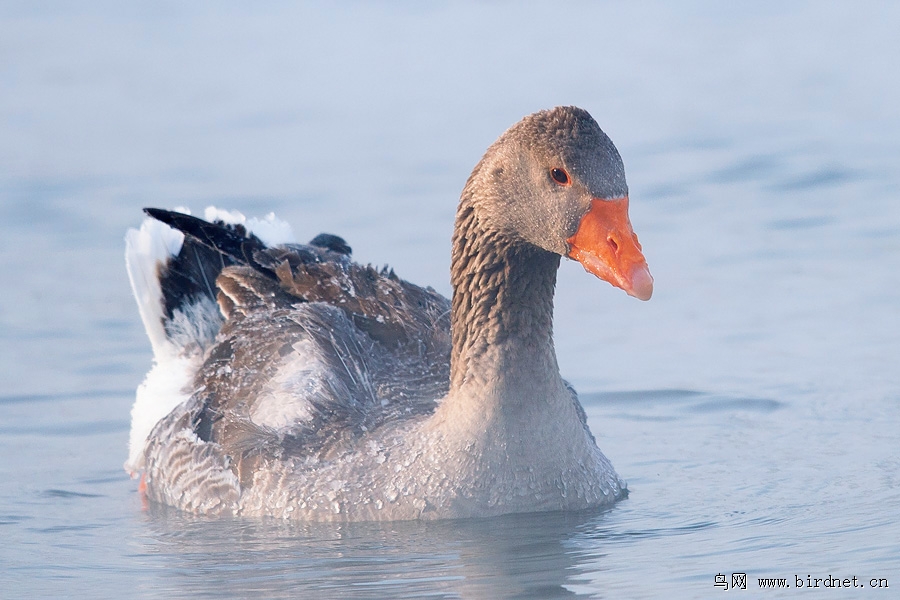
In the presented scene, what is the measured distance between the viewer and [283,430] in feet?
36.8

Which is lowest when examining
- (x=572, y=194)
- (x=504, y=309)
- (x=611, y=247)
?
(x=504, y=309)

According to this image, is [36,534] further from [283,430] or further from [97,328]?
[97,328]

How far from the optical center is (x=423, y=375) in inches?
463

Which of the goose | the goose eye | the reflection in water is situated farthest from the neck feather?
the reflection in water

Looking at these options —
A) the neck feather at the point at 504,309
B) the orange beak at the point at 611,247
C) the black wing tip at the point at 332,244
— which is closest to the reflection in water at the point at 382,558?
the neck feather at the point at 504,309

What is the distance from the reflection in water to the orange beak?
5.87 feet

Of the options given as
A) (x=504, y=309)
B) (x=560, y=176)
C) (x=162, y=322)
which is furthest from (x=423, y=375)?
(x=162, y=322)

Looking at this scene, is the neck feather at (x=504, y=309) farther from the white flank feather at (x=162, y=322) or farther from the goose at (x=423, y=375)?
the white flank feather at (x=162, y=322)

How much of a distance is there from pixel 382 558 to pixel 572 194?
2.59 meters

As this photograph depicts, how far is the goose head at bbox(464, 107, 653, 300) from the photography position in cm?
970

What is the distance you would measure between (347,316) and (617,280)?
10.5 ft

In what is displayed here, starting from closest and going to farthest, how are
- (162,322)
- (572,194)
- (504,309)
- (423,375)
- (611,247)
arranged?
(611,247), (572,194), (504,309), (423,375), (162,322)

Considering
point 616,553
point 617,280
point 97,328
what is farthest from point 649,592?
point 97,328

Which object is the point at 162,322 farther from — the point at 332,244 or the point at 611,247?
the point at 611,247
